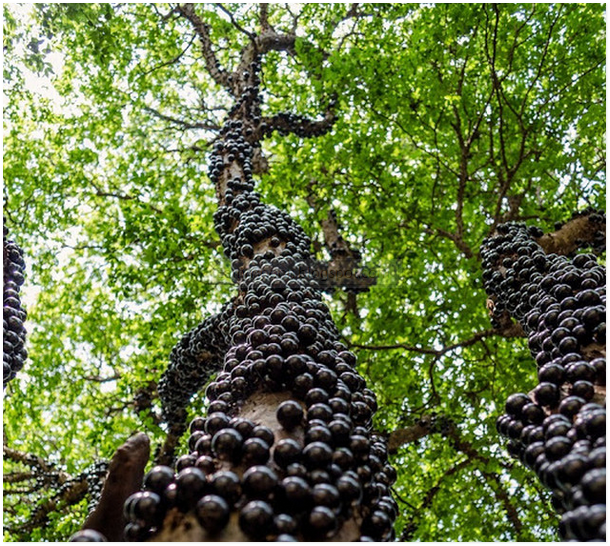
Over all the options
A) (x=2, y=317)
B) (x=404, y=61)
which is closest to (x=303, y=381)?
(x=2, y=317)

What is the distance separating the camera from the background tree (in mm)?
5828

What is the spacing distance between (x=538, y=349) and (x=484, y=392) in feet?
14.7

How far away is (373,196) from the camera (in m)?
6.96

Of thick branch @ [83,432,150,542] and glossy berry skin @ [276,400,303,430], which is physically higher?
glossy berry skin @ [276,400,303,430]

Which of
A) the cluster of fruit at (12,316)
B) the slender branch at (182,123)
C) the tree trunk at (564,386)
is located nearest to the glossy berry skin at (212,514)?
the tree trunk at (564,386)

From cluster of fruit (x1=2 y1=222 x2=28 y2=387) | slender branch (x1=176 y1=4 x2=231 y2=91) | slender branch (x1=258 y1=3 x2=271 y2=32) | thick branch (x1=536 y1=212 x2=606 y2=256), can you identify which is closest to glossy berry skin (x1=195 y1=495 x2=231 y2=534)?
cluster of fruit (x1=2 y1=222 x2=28 y2=387)

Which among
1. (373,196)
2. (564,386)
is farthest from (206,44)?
(564,386)

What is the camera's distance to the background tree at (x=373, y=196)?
19.1 feet

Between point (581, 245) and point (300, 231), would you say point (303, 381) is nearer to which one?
point (300, 231)

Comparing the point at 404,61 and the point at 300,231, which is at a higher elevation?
the point at 404,61

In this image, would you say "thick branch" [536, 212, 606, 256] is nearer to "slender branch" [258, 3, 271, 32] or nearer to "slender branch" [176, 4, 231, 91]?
"slender branch" [176, 4, 231, 91]

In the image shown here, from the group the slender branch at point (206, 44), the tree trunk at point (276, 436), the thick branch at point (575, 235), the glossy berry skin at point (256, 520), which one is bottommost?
the glossy berry skin at point (256, 520)

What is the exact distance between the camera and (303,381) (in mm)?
2039

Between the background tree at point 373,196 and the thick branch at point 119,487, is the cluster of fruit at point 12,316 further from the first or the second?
the background tree at point 373,196
